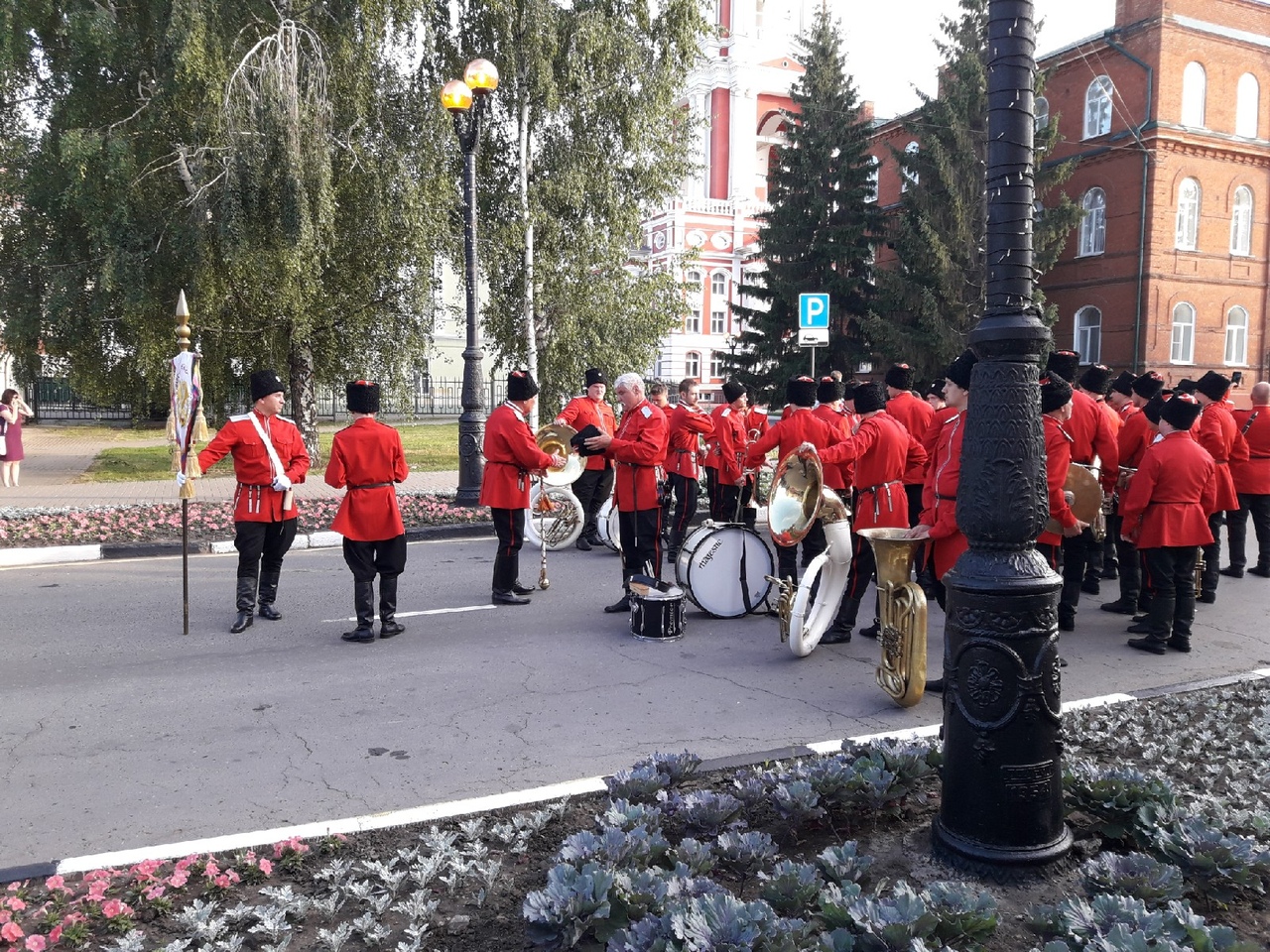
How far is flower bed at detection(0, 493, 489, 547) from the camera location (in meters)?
11.9

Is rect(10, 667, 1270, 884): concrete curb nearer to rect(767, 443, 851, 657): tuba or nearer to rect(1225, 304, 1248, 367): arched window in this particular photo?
rect(767, 443, 851, 657): tuba

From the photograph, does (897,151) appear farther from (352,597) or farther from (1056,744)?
(1056,744)

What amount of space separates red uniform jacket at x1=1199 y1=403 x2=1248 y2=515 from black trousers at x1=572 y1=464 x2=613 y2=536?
6.47 m

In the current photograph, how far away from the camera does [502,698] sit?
6.14 meters

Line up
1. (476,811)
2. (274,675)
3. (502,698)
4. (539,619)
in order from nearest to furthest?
(476,811), (502,698), (274,675), (539,619)

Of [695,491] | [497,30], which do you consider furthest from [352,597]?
[497,30]

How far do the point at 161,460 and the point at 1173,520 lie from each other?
69.4 feet

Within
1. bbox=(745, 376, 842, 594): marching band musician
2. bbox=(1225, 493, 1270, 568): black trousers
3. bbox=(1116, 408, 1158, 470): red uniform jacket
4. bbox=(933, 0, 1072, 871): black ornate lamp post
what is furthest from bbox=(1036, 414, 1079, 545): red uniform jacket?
bbox=(1225, 493, 1270, 568): black trousers

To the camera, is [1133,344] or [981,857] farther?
[1133,344]

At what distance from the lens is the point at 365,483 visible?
766cm

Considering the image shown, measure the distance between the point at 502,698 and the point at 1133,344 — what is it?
105 feet

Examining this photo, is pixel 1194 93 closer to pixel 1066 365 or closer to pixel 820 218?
pixel 820 218

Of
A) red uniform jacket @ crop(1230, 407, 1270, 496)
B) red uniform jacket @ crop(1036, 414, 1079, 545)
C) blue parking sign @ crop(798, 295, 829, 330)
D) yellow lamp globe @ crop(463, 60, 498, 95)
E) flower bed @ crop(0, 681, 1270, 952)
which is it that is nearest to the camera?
flower bed @ crop(0, 681, 1270, 952)

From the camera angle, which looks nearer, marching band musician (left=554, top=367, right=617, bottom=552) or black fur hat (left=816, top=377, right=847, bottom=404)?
black fur hat (left=816, top=377, right=847, bottom=404)
